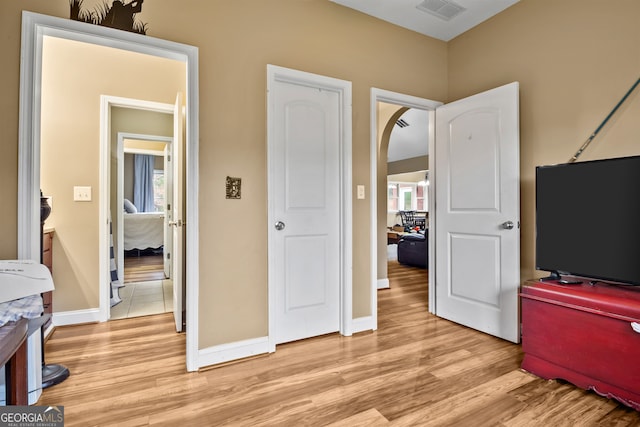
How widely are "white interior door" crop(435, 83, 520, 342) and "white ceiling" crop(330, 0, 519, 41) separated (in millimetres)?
720

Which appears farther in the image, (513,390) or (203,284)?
(203,284)

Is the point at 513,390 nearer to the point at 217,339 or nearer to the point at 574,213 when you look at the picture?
the point at 574,213

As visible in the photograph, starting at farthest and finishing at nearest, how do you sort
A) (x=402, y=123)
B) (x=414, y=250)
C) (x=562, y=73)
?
1. (x=402, y=123)
2. (x=414, y=250)
3. (x=562, y=73)

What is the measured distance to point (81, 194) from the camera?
9.84 ft

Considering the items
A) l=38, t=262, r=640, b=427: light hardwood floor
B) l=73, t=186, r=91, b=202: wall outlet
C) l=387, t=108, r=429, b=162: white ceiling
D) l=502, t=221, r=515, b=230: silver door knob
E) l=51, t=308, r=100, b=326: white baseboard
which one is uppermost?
l=387, t=108, r=429, b=162: white ceiling

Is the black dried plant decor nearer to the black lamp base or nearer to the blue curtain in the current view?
the black lamp base

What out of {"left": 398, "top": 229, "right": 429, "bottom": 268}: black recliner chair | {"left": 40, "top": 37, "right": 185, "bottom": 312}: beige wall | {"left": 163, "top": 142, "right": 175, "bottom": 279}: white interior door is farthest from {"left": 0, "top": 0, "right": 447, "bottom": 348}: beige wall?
{"left": 398, "top": 229, "right": 429, "bottom": 268}: black recliner chair

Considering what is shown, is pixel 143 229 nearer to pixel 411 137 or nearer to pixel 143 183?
pixel 143 183

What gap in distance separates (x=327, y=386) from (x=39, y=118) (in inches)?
88.5

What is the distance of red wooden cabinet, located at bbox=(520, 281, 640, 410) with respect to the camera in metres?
1.65

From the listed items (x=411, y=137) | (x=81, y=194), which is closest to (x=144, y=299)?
(x=81, y=194)

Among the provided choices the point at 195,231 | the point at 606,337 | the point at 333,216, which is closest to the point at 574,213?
the point at 606,337

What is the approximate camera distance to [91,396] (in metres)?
1.81

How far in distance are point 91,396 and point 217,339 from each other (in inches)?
28.5
